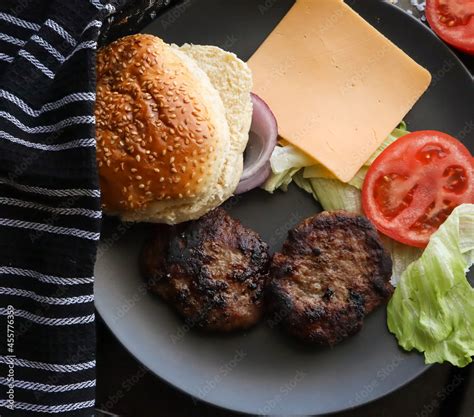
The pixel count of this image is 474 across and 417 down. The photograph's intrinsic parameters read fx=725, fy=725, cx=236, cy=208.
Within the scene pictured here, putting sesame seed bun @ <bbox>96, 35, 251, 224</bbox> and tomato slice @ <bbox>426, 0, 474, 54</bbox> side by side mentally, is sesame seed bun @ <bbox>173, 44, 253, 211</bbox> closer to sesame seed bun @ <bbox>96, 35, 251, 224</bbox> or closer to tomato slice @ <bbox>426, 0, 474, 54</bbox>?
sesame seed bun @ <bbox>96, 35, 251, 224</bbox>

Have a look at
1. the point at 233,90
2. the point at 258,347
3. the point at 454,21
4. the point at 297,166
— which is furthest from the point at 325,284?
the point at 454,21

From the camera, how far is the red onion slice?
355cm

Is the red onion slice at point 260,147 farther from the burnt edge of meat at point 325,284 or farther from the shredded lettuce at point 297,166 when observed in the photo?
the burnt edge of meat at point 325,284

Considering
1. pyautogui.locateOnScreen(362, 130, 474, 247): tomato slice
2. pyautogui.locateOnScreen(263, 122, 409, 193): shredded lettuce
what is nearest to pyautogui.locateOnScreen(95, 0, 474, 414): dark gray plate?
pyautogui.locateOnScreen(263, 122, 409, 193): shredded lettuce

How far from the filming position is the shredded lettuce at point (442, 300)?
3.38 metres

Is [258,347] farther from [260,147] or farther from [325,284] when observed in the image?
[260,147]

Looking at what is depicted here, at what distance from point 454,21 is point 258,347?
199 centimetres

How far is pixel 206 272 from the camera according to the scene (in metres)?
A: 3.38

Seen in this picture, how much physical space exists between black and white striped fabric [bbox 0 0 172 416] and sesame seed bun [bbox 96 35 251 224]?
169mm

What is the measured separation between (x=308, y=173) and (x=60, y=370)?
1538 millimetres

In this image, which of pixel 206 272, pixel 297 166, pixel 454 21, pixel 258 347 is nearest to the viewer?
pixel 206 272

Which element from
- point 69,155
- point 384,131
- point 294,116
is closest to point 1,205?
point 69,155

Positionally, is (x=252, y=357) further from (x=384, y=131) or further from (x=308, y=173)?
(x=384, y=131)

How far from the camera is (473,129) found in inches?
147
